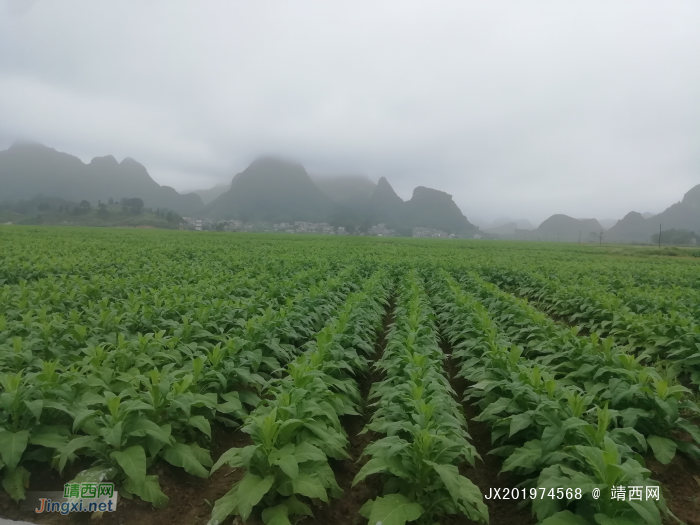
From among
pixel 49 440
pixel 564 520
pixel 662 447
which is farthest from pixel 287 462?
pixel 662 447

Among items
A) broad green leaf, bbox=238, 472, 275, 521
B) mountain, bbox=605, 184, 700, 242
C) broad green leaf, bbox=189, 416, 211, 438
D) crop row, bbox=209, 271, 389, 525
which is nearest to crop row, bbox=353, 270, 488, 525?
crop row, bbox=209, 271, 389, 525

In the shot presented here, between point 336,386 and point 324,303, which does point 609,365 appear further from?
point 324,303

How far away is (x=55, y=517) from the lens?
10.5 feet

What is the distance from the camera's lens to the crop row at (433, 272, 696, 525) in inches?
108

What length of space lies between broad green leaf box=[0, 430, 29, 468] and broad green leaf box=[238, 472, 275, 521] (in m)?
1.84

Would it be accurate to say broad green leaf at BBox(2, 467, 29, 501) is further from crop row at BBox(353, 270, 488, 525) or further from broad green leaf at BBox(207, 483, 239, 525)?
crop row at BBox(353, 270, 488, 525)

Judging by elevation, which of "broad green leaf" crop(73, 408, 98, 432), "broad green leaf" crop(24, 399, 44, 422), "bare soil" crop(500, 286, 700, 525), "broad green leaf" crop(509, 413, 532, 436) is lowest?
"bare soil" crop(500, 286, 700, 525)

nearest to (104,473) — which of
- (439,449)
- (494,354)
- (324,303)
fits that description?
(439,449)

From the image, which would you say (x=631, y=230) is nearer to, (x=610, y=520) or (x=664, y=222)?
(x=664, y=222)

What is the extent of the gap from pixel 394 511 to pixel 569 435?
1.75 meters

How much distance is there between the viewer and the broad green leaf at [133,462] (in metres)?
3.14

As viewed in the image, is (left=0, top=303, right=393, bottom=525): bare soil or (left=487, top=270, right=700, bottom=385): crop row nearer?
(left=0, top=303, right=393, bottom=525): bare soil

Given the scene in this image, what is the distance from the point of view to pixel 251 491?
2998 millimetres

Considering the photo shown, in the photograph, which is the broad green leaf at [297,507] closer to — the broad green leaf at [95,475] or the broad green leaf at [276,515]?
the broad green leaf at [276,515]
